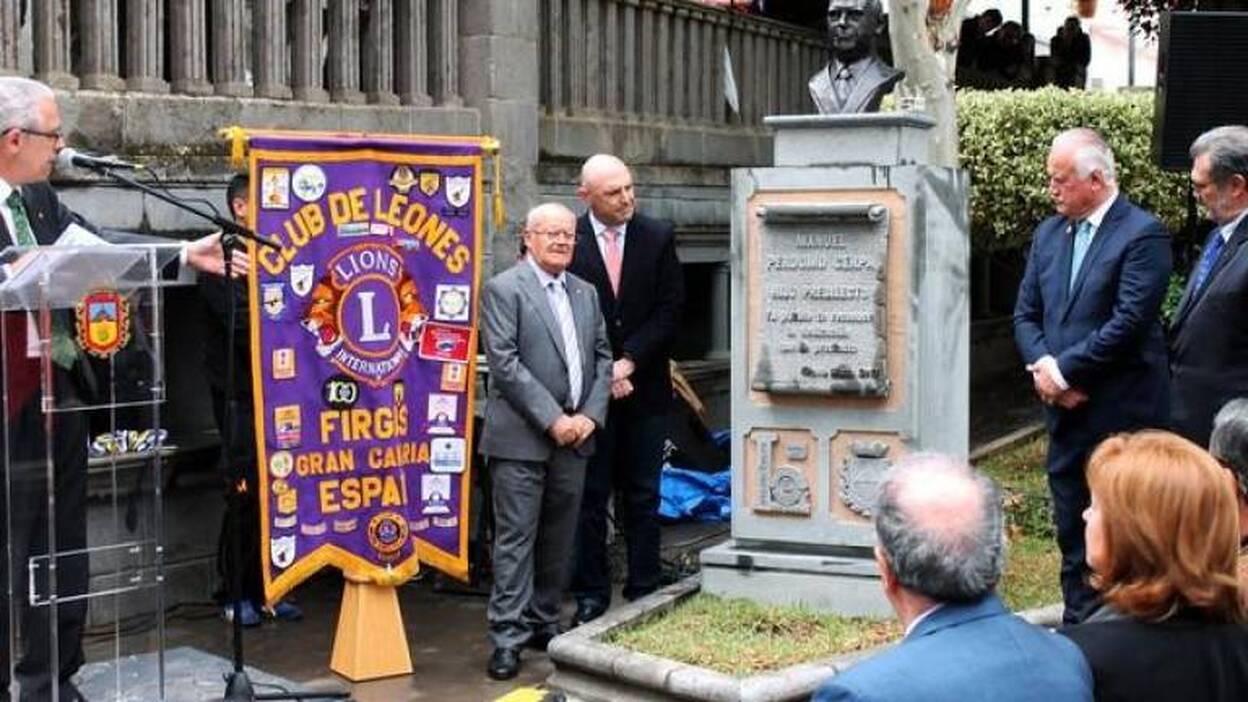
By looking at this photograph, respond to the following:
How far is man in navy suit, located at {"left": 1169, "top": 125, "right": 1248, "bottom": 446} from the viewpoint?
257 inches

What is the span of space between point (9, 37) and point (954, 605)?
5.52m

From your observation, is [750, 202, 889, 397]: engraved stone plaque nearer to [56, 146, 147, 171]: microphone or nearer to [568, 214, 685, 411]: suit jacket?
[568, 214, 685, 411]: suit jacket

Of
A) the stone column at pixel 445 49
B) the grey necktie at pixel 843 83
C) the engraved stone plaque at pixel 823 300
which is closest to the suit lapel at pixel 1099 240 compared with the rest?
the engraved stone plaque at pixel 823 300

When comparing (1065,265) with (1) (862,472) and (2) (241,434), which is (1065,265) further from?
(2) (241,434)

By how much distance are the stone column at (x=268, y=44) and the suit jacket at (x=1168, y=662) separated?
606 cm

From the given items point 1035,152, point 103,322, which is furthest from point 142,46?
point 1035,152

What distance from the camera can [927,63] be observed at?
9867 millimetres

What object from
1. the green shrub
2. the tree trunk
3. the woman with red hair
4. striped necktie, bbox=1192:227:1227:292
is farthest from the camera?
the green shrub

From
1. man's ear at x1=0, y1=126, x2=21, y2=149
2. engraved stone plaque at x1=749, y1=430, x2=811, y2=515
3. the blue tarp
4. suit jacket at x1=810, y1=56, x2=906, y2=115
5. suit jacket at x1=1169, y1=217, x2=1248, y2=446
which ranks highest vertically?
suit jacket at x1=810, y1=56, x2=906, y2=115

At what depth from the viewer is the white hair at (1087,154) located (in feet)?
22.6

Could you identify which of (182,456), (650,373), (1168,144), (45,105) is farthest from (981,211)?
(45,105)

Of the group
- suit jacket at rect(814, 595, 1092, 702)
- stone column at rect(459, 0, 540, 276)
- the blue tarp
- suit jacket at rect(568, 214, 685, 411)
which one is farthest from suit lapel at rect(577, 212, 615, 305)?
suit jacket at rect(814, 595, 1092, 702)

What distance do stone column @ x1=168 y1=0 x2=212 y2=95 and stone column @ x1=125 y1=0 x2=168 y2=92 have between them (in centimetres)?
14

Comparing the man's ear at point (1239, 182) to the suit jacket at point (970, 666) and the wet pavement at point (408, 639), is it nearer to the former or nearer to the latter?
the wet pavement at point (408, 639)
